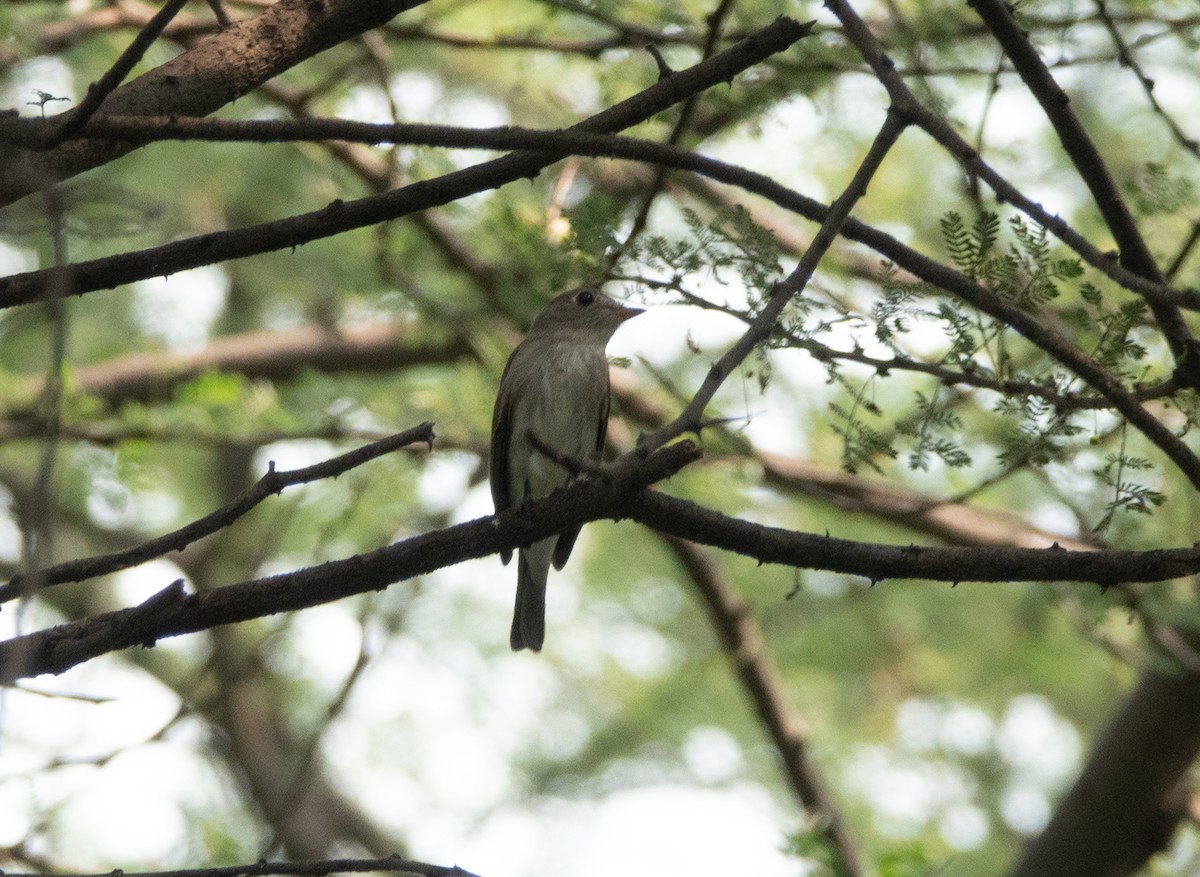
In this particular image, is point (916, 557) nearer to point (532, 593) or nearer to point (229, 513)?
point (229, 513)

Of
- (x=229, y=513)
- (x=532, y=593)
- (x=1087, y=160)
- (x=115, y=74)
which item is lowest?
(x=229, y=513)

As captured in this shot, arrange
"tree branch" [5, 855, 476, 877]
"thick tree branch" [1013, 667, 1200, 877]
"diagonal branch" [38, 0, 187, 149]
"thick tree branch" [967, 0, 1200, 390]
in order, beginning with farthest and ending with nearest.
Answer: "thick tree branch" [1013, 667, 1200, 877] < "thick tree branch" [967, 0, 1200, 390] < "tree branch" [5, 855, 476, 877] < "diagonal branch" [38, 0, 187, 149]

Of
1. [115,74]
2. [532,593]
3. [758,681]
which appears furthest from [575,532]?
[115,74]

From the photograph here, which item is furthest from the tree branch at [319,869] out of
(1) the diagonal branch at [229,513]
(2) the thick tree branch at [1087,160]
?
(2) the thick tree branch at [1087,160]

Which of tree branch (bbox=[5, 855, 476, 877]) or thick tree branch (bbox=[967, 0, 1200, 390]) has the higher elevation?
thick tree branch (bbox=[967, 0, 1200, 390])

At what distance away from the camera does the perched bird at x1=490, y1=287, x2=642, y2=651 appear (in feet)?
19.1

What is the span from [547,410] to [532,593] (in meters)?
0.85

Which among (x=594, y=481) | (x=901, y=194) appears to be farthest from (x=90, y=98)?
(x=901, y=194)

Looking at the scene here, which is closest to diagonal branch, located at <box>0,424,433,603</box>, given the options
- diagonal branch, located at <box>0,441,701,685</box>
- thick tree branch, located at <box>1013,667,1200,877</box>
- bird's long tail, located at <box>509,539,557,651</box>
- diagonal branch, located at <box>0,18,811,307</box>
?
diagonal branch, located at <box>0,441,701,685</box>

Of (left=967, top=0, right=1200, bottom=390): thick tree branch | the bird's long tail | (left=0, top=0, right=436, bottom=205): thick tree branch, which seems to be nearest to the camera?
(left=0, top=0, right=436, bottom=205): thick tree branch

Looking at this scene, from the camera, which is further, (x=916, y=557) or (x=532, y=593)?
(x=532, y=593)

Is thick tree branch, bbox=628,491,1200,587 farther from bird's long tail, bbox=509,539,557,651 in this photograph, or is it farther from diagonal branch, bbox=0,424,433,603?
bird's long tail, bbox=509,539,557,651

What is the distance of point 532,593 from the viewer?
6.11m

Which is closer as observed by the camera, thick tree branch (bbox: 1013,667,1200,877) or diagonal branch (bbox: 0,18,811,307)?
diagonal branch (bbox: 0,18,811,307)
